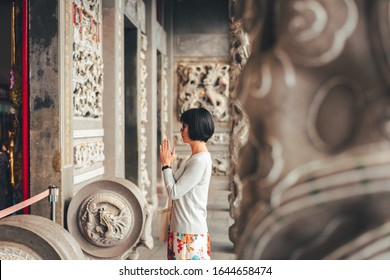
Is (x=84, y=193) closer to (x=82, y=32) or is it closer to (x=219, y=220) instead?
(x=82, y=32)

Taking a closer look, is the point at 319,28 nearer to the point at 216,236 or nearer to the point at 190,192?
the point at 190,192

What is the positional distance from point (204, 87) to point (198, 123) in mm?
9606

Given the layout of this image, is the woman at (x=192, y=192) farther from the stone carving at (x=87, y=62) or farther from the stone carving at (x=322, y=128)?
the stone carving at (x=87, y=62)

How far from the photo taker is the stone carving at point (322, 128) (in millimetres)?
906

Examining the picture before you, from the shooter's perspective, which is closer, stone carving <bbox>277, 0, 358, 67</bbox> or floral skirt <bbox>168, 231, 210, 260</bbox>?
stone carving <bbox>277, 0, 358, 67</bbox>

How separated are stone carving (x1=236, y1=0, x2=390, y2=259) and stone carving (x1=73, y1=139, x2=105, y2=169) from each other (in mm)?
4051

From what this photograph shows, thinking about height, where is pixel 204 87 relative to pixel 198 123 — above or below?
above

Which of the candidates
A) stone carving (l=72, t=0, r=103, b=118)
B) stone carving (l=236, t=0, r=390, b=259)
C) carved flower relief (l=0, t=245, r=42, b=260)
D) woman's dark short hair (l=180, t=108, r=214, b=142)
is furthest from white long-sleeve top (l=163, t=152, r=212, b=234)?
stone carving (l=72, t=0, r=103, b=118)

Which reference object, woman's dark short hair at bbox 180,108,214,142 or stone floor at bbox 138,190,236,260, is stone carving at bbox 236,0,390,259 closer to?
woman's dark short hair at bbox 180,108,214,142

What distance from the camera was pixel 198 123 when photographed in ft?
9.03

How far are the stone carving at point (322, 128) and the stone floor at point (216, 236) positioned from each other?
321cm

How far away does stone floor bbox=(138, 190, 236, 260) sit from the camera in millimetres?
5766

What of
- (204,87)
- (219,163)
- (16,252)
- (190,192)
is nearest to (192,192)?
(190,192)

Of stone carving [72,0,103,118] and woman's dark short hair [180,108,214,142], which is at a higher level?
stone carving [72,0,103,118]
